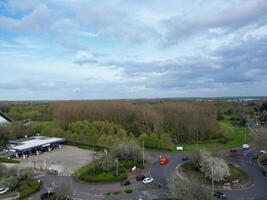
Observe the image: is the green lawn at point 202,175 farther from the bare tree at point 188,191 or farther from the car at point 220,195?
the bare tree at point 188,191

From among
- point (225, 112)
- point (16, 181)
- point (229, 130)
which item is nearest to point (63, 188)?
point (16, 181)

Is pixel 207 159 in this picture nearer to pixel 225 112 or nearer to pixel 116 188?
pixel 116 188

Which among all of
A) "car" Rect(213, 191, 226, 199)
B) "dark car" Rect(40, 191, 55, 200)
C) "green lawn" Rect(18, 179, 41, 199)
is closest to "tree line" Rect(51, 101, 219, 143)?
"green lawn" Rect(18, 179, 41, 199)

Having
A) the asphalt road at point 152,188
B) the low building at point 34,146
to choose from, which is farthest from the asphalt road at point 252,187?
the low building at point 34,146

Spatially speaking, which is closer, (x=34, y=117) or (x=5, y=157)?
(x=5, y=157)

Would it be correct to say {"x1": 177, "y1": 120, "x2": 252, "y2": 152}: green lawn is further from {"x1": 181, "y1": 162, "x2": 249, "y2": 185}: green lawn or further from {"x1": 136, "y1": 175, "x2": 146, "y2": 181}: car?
{"x1": 136, "y1": 175, "x2": 146, "y2": 181}: car


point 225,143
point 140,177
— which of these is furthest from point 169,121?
point 140,177

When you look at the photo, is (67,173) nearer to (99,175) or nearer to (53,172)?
(53,172)
